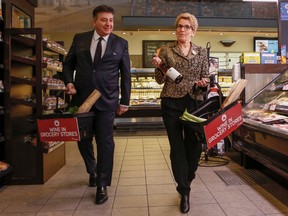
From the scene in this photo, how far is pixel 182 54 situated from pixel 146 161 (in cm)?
234

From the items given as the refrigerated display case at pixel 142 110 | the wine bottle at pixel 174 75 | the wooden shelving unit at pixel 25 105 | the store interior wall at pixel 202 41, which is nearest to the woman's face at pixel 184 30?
the wine bottle at pixel 174 75

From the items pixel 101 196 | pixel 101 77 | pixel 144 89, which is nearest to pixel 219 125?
pixel 101 77

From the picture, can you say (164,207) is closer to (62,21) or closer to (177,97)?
(177,97)

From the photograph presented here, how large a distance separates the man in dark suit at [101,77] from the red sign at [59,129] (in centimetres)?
45

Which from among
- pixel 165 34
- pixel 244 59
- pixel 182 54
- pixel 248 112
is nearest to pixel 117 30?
pixel 165 34

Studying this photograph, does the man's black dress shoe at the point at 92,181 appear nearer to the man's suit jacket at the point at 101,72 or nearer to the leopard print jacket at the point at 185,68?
the man's suit jacket at the point at 101,72

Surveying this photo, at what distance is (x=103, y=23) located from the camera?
2.78 meters

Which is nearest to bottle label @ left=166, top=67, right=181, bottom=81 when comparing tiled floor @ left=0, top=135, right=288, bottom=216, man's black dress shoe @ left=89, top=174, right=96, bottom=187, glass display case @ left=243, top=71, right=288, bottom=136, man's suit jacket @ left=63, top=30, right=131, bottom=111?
man's suit jacket @ left=63, top=30, right=131, bottom=111

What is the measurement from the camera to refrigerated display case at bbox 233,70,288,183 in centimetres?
288

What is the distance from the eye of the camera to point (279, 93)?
382cm

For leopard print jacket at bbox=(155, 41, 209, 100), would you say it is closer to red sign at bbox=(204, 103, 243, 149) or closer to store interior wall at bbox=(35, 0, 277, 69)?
red sign at bbox=(204, 103, 243, 149)

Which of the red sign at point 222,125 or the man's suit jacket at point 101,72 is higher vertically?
the man's suit jacket at point 101,72

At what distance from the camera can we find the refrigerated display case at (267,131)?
2882 mm

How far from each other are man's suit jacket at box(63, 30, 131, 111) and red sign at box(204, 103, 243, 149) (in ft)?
3.55
